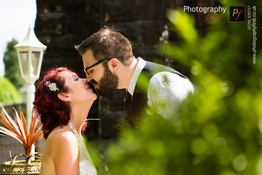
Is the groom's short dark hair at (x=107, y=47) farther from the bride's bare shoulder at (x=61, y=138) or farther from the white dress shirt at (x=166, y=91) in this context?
the bride's bare shoulder at (x=61, y=138)

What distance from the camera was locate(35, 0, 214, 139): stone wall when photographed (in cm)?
392

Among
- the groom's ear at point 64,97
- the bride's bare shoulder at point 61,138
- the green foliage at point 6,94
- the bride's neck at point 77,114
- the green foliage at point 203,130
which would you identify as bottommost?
the green foliage at point 6,94

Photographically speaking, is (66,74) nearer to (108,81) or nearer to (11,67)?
(108,81)

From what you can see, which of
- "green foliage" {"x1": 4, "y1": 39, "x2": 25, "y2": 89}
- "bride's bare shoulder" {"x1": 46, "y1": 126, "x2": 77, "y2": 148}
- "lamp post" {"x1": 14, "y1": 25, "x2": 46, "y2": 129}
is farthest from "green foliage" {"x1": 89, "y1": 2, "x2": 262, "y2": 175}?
"green foliage" {"x1": 4, "y1": 39, "x2": 25, "y2": 89}

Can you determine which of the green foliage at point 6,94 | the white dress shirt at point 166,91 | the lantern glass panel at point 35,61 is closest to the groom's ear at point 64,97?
the white dress shirt at point 166,91

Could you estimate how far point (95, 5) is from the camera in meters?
4.42

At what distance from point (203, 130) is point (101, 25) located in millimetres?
3808

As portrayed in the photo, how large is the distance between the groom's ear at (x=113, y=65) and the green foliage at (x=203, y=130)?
2.15 m

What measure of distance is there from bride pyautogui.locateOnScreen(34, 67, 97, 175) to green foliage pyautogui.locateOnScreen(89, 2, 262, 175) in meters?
1.95

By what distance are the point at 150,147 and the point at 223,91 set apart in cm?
14

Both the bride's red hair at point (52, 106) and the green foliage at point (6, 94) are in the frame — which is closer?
the bride's red hair at point (52, 106)

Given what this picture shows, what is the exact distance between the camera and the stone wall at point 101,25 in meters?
3.92

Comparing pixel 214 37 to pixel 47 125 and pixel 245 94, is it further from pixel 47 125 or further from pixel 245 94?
pixel 47 125

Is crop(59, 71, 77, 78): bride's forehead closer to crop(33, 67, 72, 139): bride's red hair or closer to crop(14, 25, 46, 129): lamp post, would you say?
crop(33, 67, 72, 139): bride's red hair
